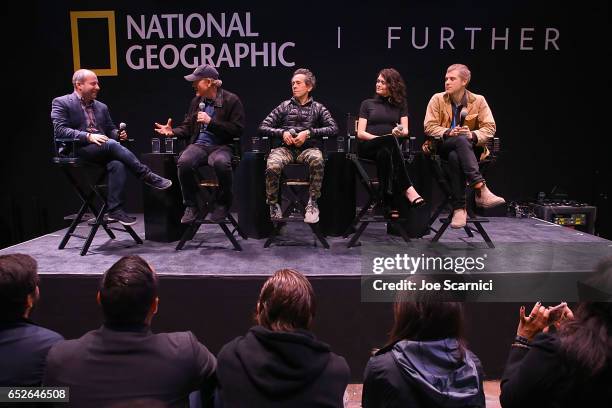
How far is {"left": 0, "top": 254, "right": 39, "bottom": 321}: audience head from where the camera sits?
1793mm

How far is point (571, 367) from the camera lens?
143cm

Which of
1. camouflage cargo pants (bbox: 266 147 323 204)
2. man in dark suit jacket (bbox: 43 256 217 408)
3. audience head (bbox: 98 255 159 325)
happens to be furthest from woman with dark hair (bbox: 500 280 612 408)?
camouflage cargo pants (bbox: 266 147 323 204)

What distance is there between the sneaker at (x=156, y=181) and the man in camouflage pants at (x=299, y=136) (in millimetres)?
825

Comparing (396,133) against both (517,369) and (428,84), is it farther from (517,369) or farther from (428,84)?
(517,369)

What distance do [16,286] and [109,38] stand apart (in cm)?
493

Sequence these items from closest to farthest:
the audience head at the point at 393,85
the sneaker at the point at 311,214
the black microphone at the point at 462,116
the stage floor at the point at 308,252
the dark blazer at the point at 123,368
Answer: the dark blazer at the point at 123,368 → the stage floor at the point at 308,252 → the black microphone at the point at 462,116 → the sneaker at the point at 311,214 → the audience head at the point at 393,85

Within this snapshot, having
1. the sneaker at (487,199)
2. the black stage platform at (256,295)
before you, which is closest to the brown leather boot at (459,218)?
the sneaker at (487,199)

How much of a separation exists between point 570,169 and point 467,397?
5465 millimetres

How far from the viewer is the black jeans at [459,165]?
3.98 metres

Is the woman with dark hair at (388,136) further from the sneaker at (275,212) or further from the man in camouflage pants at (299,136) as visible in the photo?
the sneaker at (275,212)

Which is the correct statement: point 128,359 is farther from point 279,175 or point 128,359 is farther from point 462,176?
point 462,176

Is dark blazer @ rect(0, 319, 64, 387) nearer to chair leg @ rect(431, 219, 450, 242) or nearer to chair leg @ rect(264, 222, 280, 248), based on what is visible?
chair leg @ rect(264, 222, 280, 248)

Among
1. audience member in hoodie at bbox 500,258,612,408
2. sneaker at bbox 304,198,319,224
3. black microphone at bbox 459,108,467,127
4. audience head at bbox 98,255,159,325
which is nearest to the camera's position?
audience member in hoodie at bbox 500,258,612,408

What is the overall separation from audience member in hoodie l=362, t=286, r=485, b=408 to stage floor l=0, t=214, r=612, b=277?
1743 mm
